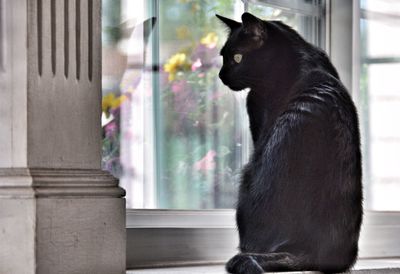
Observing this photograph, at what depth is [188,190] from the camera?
6.40ft

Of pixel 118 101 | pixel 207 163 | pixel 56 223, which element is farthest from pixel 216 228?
pixel 56 223

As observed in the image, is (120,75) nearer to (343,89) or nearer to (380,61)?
(343,89)

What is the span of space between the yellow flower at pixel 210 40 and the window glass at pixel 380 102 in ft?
1.73

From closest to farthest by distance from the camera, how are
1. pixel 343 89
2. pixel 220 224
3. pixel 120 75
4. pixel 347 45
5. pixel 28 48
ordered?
pixel 28 48
pixel 343 89
pixel 120 75
pixel 220 224
pixel 347 45

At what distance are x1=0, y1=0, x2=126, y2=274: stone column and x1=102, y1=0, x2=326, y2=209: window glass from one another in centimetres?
32

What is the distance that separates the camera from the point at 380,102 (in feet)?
7.70

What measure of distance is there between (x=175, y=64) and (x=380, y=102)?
736 mm

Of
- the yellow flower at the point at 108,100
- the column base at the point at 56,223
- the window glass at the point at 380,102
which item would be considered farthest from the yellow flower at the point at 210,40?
the column base at the point at 56,223

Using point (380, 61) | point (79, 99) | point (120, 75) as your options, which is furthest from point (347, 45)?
point (79, 99)

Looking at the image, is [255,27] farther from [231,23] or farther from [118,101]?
[118,101]

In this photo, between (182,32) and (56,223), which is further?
(182,32)

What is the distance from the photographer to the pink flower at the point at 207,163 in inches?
77.6

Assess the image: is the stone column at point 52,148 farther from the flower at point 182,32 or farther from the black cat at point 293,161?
the flower at point 182,32

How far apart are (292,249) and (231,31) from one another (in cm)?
50
